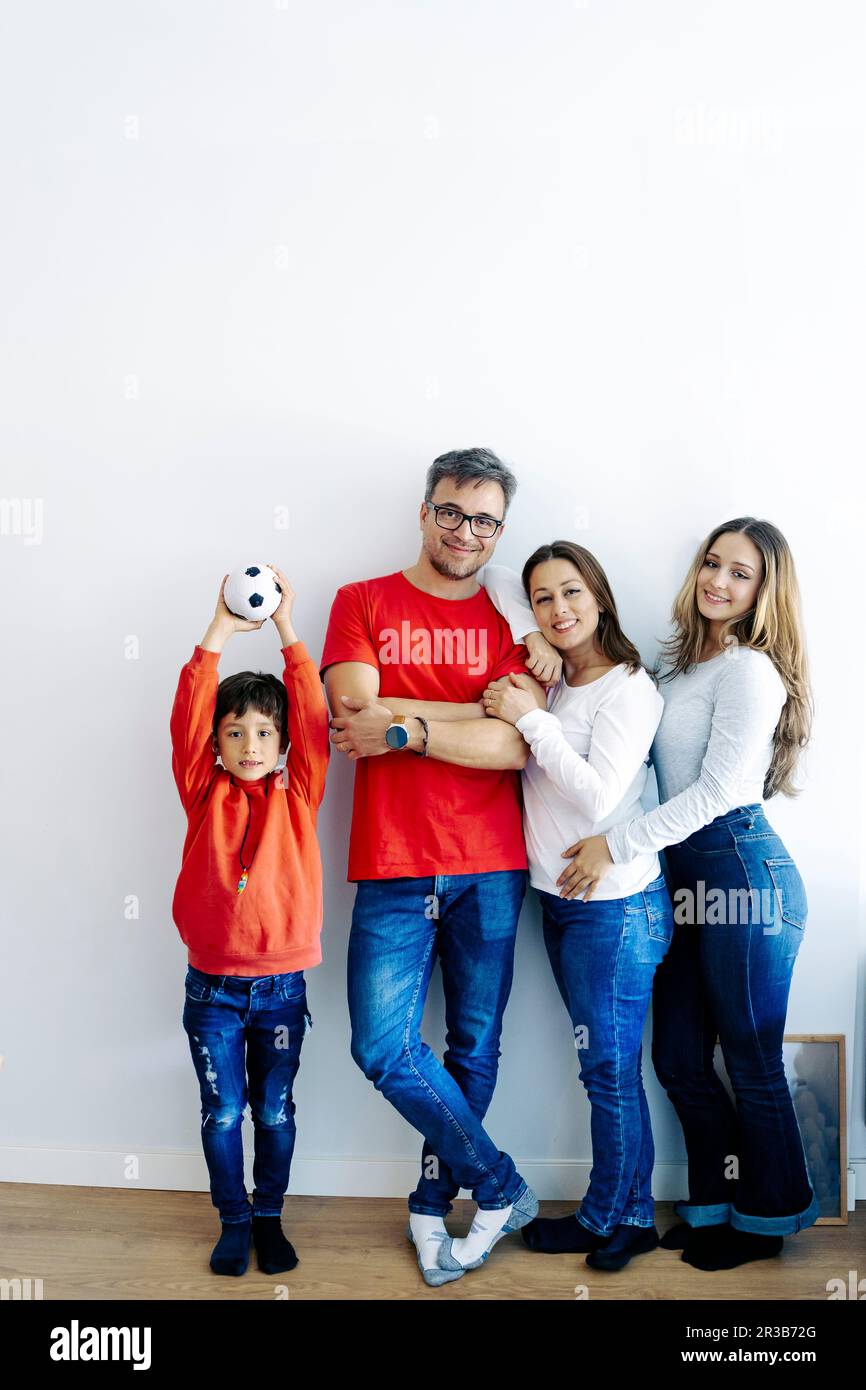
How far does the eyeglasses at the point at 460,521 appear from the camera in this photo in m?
2.03

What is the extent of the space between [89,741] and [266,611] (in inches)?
27.7

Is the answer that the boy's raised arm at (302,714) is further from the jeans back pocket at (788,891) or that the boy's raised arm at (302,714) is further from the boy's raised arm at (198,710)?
the jeans back pocket at (788,891)

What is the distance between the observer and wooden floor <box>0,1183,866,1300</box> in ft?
6.51

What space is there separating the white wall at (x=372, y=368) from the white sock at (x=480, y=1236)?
0.91ft

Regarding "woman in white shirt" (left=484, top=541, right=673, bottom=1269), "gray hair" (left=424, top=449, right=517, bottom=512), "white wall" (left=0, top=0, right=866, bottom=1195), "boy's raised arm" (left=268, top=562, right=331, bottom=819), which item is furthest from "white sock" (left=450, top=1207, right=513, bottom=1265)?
"gray hair" (left=424, top=449, right=517, bottom=512)

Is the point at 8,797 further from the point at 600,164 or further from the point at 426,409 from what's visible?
the point at 600,164

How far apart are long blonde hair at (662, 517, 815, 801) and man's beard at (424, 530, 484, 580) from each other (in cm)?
55

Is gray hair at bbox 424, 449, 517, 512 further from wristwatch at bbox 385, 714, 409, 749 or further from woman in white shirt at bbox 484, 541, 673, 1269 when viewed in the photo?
wristwatch at bbox 385, 714, 409, 749

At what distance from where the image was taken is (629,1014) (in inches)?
80.7

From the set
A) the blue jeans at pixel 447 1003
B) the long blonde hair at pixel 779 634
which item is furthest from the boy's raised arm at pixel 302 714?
the long blonde hair at pixel 779 634

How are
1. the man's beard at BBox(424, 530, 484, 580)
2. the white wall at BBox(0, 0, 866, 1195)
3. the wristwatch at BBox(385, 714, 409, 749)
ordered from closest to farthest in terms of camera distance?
the wristwatch at BBox(385, 714, 409, 749) → the man's beard at BBox(424, 530, 484, 580) → the white wall at BBox(0, 0, 866, 1195)

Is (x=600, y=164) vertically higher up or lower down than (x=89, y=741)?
higher up

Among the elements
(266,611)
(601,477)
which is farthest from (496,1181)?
(601,477)
